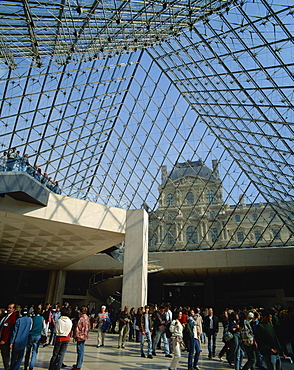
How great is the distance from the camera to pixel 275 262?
3100 centimetres

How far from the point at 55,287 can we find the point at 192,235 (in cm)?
1681

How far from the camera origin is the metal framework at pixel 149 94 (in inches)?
621

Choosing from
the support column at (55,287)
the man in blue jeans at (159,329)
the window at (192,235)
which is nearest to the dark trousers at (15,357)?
the man in blue jeans at (159,329)

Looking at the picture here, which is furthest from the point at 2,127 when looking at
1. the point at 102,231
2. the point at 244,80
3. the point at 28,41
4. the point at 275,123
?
the point at 275,123

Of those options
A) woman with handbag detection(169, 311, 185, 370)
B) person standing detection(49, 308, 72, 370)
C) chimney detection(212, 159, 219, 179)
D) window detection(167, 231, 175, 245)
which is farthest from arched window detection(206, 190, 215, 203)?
person standing detection(49, 308, 72, 370)

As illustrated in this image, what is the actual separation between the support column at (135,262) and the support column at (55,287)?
18.2 m

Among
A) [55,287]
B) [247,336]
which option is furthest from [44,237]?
[247,336]

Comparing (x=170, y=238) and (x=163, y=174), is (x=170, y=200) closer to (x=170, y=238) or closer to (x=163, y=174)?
(x=163, y=174)

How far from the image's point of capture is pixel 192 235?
1411 inches

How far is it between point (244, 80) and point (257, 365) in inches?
624

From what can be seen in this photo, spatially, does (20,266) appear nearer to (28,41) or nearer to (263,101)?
(28,41)

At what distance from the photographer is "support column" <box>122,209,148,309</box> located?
56.6ft

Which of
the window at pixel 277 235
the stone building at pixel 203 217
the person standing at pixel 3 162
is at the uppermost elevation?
the stone building at pixel 203 217

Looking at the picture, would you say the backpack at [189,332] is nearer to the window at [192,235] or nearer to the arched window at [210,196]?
the window at [192,235]
